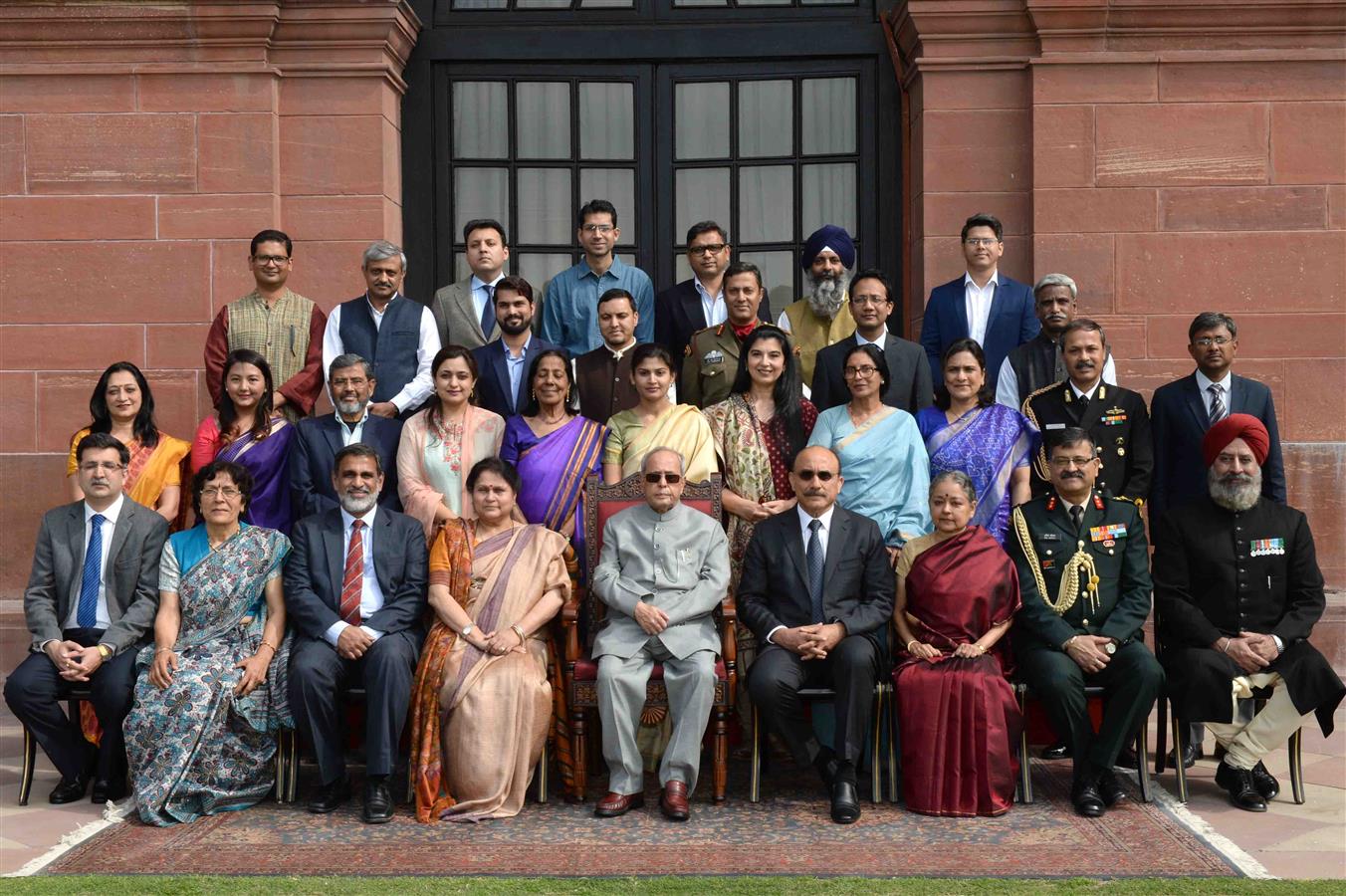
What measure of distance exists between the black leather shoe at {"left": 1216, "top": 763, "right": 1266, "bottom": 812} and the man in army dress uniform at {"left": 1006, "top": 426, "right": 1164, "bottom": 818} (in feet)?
1.24

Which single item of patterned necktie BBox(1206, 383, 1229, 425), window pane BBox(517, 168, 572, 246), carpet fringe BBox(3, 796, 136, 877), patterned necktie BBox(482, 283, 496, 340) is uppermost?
window pane BBox(517, 168, 572, 246)

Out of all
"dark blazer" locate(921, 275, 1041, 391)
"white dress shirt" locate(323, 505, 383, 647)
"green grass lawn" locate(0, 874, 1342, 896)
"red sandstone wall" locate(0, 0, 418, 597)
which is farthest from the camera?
"red sandstone wall" locate(0, 0, 418, 597)

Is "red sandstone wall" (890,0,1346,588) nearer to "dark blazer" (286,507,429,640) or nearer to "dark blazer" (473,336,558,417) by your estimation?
"dark blazer" (473,336,558,417)

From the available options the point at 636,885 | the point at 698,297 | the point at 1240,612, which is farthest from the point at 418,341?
the point at 1240,612

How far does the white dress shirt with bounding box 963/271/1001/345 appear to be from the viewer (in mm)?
7070

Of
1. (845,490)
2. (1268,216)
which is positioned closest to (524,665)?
(845,490)

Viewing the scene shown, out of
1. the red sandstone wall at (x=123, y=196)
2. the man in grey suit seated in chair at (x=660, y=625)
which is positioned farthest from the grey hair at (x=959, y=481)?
the red sandstone wall at (x=123, y=196)

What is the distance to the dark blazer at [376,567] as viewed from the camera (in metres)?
5.87

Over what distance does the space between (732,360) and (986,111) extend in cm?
232

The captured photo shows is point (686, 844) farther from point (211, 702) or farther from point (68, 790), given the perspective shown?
point (68, 790)

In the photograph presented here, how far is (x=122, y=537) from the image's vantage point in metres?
6.06

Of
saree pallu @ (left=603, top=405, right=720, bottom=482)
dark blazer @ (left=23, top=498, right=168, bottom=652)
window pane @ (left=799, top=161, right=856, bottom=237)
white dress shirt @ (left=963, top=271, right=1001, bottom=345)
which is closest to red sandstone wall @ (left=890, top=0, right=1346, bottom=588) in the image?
white dress shirt @ (left=963, top=271, right=1001, bottom=345)

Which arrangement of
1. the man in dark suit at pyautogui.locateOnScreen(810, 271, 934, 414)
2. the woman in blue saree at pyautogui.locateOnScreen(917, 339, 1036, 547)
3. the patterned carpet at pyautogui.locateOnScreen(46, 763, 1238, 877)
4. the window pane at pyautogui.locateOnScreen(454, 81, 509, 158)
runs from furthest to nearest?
the window pane at pyautogui.locateOnScreen(454, 81, 509, 158) → the man in dark suit at pyautogui.locateOnScreen(810, 271, 934, 414) → the woman in blue saree at pyautogui.locateOnScreen(917, 339, 1036, 547) → the patterned carpet at pyautogui.locateOnScreen(46, 763, 1238, 877)

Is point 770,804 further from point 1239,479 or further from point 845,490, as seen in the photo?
point 1239,479
